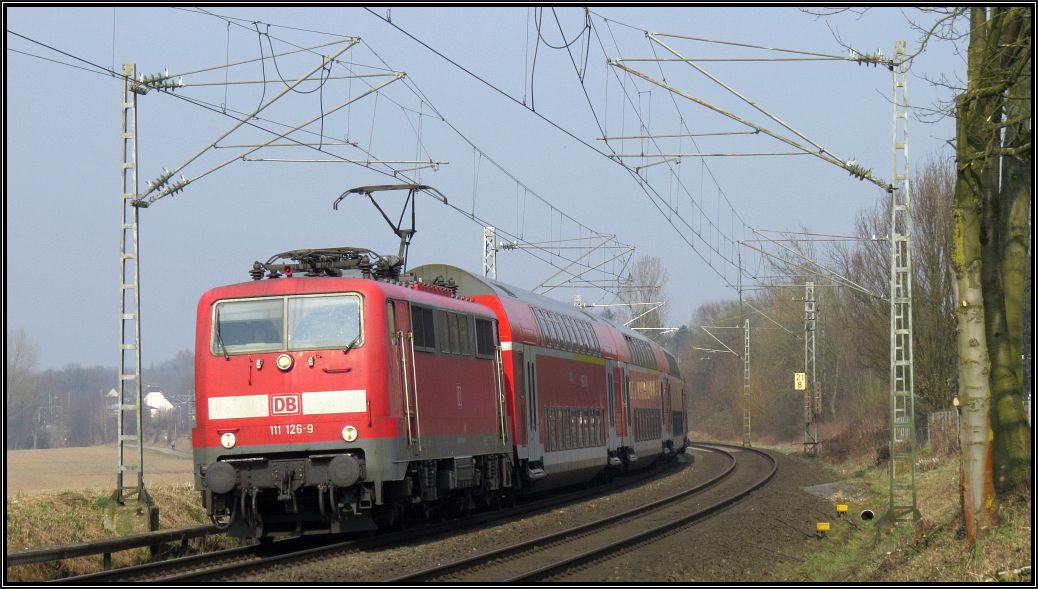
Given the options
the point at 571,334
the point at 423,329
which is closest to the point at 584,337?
the point at 571,334

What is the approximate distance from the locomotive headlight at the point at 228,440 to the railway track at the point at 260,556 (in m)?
1.24

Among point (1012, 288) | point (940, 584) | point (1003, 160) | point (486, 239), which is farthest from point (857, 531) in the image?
point (486, 239)

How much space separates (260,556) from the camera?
50.5 feet

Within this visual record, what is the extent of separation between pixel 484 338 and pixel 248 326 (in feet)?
15.8

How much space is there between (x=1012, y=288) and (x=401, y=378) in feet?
26.7

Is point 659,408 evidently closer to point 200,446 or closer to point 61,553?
point 200,446

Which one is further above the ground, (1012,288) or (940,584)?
(1012,288)

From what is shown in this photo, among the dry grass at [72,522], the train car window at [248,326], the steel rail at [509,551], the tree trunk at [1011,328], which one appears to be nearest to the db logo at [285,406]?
the train car window at [248,326]

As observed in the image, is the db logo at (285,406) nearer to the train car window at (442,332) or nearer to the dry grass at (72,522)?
the dry grass at (72,522)

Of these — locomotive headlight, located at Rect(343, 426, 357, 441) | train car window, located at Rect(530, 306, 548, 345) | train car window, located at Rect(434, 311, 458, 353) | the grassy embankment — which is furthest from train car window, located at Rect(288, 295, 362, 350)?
train car window, located at Rect(530, 306, 548, 345)

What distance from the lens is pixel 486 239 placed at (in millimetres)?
41000

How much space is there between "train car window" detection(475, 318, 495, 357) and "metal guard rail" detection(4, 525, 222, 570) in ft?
16.1

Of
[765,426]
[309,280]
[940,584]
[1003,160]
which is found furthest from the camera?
[765,426]

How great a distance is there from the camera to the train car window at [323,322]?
1591 cm
